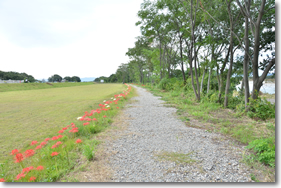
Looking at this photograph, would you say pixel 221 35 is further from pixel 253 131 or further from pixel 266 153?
pixel 266 153

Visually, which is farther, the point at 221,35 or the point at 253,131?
the point at 221,35

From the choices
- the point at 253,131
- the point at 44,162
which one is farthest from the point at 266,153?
the point at 44,162

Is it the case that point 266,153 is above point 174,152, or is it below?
above

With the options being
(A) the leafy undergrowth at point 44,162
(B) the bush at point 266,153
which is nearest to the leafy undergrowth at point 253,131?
(B) the bush at point 266,153

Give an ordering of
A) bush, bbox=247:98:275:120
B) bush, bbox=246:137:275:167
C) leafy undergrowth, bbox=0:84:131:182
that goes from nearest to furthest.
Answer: leafy undergrowth, bbox=0:84:131:182 → bush, bbox=246:137:275:167 → bush, bbox=247:98:275:120

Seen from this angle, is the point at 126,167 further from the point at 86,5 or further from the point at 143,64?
the point at 143,64

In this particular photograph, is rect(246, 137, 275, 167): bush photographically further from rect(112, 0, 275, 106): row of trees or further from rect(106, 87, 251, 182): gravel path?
rect(112, 0, 275, 106): row of trees

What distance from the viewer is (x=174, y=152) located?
9.62 feet

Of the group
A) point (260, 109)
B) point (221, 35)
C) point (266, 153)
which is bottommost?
point (266, 153)

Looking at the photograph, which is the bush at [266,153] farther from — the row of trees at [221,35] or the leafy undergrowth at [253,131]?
the row of trees at [221,35]

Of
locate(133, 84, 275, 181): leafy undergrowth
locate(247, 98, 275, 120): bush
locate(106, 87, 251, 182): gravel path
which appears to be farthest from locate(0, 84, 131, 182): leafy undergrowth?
locate(247, 98, 275, 120): bush

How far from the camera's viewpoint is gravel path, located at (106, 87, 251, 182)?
2.17 meters

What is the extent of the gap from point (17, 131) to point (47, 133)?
0.97 metres

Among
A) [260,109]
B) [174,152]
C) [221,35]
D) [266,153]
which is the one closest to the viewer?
[266,153]
